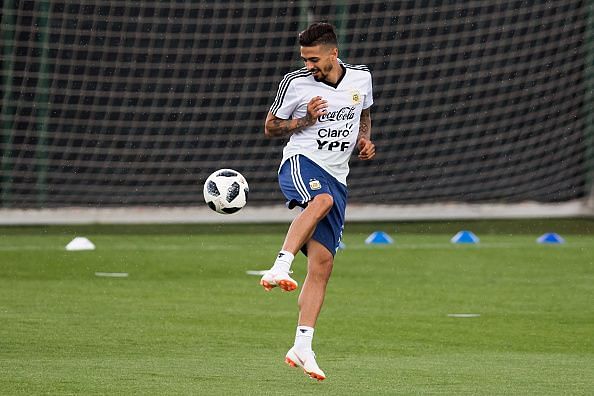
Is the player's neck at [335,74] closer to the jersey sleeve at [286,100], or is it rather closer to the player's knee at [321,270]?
the jersey sleeve at [286,100]

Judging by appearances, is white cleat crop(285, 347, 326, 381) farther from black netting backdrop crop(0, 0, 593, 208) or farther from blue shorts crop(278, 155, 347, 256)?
black netting backdrop crop(0, 0, 593, 208)

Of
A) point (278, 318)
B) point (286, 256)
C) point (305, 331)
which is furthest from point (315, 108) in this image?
point (278, 318)

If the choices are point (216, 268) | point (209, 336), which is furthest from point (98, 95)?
point (209, 336)

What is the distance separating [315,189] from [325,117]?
0.39 m

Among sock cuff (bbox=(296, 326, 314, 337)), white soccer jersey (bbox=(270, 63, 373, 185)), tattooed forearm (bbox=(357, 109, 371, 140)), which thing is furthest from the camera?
tattooed forearm (bbox=(357, 109, 371, 140))

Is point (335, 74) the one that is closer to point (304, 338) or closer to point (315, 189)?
point (315, 189)

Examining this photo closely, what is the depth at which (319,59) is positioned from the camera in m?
6.91

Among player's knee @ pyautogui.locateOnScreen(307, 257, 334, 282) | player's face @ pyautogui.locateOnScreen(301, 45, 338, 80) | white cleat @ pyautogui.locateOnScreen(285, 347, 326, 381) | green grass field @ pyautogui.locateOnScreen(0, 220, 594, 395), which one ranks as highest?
player's face @ pyautogui.locateOnScreen(301, 45, 338, 80)

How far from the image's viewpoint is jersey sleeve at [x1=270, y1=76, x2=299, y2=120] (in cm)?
701

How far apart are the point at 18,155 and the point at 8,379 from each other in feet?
35.2

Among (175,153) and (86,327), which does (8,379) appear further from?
(175,153)

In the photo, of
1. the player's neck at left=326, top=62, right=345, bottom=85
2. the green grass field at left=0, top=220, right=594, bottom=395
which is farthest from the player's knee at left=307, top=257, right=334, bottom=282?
the player's neck at left=326, top=62, right=345, bottom=85

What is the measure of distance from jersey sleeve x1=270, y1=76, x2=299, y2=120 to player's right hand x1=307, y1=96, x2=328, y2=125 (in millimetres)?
169

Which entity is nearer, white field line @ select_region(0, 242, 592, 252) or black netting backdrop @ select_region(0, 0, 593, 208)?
Answer: white field line @ select_region(0, 242, 592, 252)
